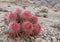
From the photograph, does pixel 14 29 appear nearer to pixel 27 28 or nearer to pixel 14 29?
pixel 14 29

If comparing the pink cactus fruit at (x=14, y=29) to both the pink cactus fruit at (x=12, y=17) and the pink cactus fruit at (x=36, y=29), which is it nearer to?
the pink cactus fruit at (x=12, y=17)

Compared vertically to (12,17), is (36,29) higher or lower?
lower

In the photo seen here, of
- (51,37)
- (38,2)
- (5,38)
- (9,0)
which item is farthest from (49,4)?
(5,38)

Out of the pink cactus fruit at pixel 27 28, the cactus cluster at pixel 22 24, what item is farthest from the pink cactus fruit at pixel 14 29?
the pink cactus fruit at pixel 27 28

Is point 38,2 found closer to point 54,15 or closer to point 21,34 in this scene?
point 54,15

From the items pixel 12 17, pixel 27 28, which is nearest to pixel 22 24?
pixel 27 28

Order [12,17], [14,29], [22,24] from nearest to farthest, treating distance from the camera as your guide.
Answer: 1. [14,29]
2. [22,24]
3. [12,17]

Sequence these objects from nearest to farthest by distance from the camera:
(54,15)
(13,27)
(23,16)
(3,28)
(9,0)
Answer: (13,27)
(23,16)
(3,28)
(54,15)
(9,0)
